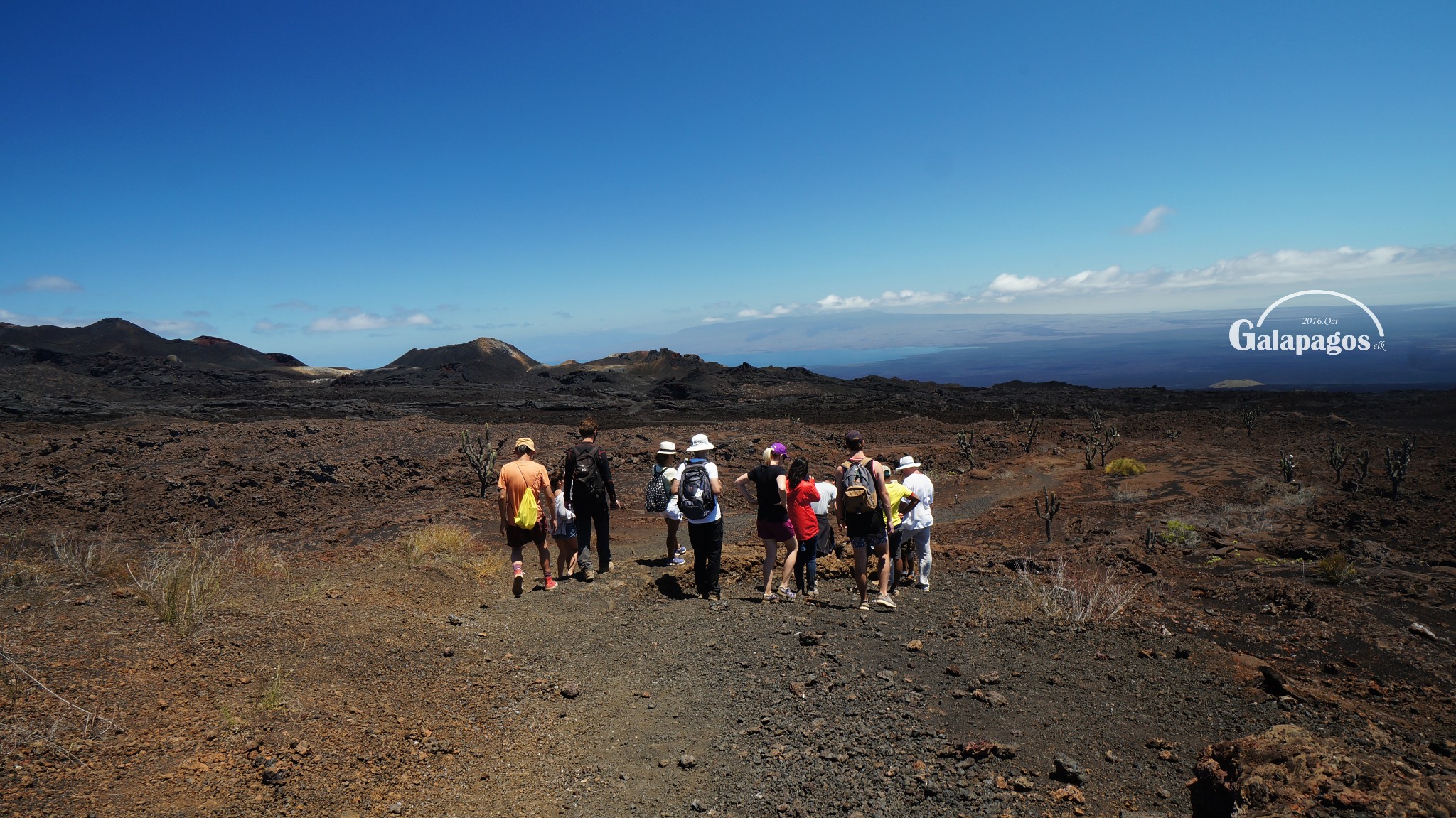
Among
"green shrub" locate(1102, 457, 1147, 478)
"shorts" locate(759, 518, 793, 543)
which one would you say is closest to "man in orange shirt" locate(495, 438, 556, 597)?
"shorts" locate(759, 518, 793, 543)

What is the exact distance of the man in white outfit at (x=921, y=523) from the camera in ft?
22.8

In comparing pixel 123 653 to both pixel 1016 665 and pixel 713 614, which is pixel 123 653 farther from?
pixel 1016 665

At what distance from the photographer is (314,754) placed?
3.40m

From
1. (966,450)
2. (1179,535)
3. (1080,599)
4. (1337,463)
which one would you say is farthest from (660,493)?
(1337,463)

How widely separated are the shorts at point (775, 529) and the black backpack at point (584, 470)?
1796mm

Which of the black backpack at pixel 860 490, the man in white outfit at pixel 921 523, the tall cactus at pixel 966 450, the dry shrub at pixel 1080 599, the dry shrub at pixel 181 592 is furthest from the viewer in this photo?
the tall cactus at pixel 966 450

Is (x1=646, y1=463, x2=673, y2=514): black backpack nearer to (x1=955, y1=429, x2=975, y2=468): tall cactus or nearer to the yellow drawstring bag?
the yellow drawstring bag

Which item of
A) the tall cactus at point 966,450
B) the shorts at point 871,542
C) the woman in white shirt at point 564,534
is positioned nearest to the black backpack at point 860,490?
the shorts at point 871,542

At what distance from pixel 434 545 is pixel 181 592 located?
3.92 metres

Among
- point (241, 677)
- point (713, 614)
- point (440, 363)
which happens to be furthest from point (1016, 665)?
point (440, 363)

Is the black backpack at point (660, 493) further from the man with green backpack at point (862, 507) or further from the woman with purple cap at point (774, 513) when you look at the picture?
the man with green backpack at point (862, 507)

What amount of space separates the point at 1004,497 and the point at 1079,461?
232 inches

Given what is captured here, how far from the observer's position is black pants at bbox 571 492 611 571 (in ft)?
22.7

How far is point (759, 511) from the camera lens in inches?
256
